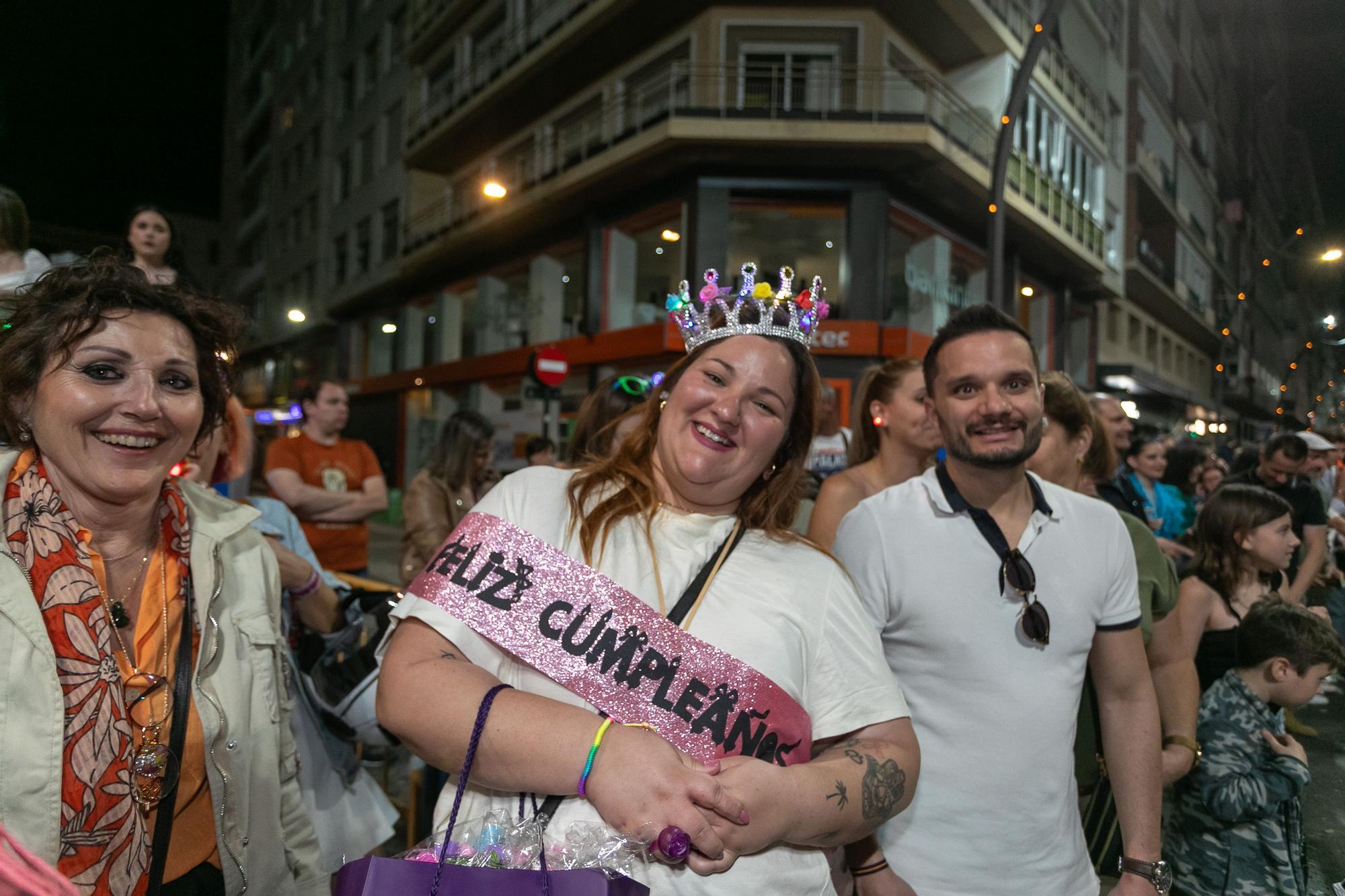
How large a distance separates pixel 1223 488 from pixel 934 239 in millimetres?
10410

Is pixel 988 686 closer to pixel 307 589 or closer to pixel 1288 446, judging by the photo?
pixel 307 589

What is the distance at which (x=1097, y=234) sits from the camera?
12023 mm

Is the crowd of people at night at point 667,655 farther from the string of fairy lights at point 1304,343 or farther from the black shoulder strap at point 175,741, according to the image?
the string of fairy lights at point 1304,343

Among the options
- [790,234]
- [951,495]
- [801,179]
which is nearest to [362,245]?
[790,234]

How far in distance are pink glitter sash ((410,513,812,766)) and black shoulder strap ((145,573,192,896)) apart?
0.63 m

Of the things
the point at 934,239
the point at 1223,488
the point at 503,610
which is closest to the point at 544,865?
the point at 503,610

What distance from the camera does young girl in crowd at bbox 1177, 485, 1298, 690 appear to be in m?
2.63

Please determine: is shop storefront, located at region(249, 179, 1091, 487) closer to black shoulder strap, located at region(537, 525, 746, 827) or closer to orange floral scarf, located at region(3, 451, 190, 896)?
orange floral scarf, located at region(3, 451, 190, 896)

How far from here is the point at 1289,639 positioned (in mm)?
2279

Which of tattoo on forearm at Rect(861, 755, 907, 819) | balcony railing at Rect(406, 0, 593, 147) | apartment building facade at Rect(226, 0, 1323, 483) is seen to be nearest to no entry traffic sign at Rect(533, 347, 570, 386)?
apartment building facade at Rect(226, 0, 1323, 483)

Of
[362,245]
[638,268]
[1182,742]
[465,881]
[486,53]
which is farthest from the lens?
[362,245]

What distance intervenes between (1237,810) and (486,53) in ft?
57.4

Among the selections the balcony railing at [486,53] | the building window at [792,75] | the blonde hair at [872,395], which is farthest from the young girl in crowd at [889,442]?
the balcony railing at [486,53]

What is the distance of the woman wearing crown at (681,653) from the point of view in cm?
114
